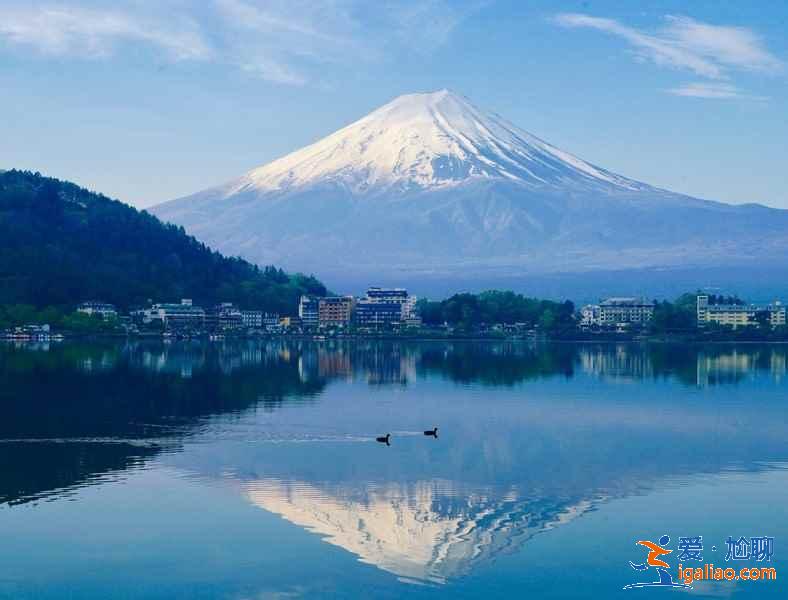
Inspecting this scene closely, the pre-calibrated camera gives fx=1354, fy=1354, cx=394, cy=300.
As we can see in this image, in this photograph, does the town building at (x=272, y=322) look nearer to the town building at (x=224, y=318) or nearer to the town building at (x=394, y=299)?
the town building at (x=224, y=318)

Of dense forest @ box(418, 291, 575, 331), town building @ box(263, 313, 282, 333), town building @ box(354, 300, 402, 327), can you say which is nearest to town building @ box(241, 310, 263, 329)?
town building @ box(263, 313, 282, 333)

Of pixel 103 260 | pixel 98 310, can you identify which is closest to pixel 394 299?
pixel 103 260

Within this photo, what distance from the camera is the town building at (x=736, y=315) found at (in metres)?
132

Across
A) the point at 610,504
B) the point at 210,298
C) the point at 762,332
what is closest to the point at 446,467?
the point at 610,504

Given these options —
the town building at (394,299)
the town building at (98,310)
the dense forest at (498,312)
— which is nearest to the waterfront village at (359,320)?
the town building at (98,310)

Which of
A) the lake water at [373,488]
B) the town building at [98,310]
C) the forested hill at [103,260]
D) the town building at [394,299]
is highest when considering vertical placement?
the forested hill at [103,260]

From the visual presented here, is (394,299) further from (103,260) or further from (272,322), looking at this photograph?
(103,260)

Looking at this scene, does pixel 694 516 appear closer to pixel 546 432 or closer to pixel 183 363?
pixel 546 432

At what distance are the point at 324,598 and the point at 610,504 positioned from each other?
7849 millimetres

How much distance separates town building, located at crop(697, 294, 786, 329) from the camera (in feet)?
435

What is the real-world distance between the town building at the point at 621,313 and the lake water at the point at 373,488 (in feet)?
296

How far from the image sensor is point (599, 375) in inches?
2338

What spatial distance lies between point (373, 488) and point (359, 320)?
118 metres

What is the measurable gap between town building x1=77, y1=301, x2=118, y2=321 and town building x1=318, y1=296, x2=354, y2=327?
27.7 metres
